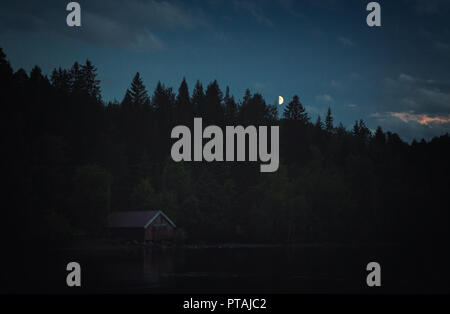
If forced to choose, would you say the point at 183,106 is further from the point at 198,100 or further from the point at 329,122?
the point at 329,122

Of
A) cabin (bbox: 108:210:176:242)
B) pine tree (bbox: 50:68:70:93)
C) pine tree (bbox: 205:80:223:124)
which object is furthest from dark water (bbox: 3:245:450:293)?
pine tree (bbox: 205:80:223:124)

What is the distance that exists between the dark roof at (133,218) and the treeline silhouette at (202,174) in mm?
3168

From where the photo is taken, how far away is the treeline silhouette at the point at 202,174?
68.2m

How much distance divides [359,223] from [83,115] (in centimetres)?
6110

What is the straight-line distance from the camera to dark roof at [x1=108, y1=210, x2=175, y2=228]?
264 feet

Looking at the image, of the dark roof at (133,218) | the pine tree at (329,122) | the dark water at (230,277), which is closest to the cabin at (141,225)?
the dark roof at (133,218)

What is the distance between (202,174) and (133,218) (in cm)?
2229

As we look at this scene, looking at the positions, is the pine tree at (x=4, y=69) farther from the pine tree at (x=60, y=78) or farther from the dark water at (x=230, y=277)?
the pine tree at (x=60, y=78)

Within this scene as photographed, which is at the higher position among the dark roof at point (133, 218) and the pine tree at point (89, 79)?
the pine tree at point (89, 79)

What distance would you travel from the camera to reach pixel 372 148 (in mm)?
126188

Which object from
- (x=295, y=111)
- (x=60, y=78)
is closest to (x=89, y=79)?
(x=60, y=78)

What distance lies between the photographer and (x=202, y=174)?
329 feet

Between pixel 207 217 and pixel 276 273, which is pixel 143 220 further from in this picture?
pixel 276 273
